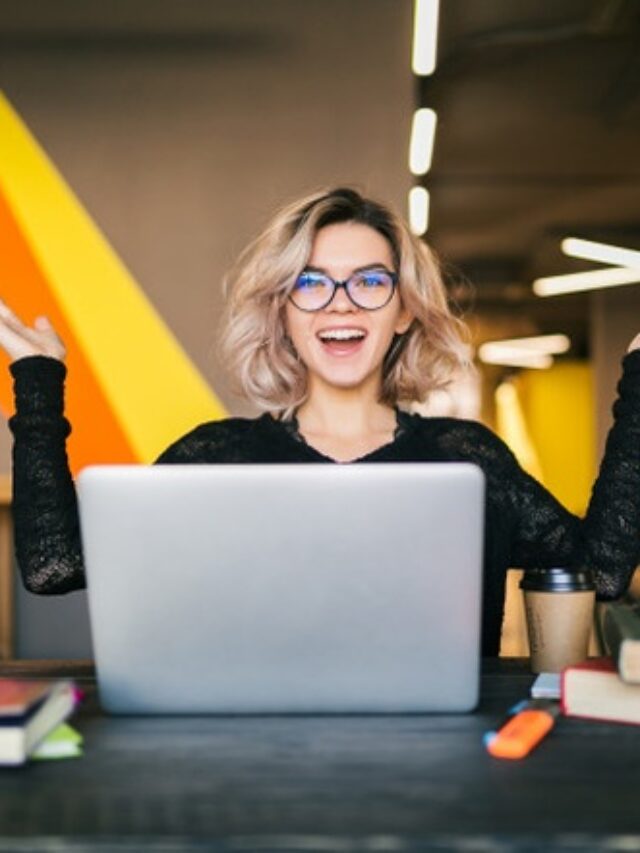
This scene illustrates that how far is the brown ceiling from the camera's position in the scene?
215 inches

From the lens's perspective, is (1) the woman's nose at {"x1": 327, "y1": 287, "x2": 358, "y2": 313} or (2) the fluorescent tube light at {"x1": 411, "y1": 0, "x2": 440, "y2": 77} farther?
(2) the fluorescent tube light at {"x1": 411, "y1": 0, "x2": 440, "y2": 77}

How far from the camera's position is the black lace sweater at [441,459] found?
2.03 m

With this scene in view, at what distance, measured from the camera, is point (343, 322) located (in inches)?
92.4

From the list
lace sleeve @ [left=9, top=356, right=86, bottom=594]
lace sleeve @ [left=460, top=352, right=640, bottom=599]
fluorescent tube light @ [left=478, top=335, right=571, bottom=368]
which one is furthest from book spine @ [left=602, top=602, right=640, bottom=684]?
fluorescent tube light @ [left=478, top=335, right=571, bottom=368]

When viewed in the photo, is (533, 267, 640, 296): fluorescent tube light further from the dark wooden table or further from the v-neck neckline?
the dark wooden table

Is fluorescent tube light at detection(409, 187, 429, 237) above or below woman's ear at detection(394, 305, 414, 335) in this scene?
above

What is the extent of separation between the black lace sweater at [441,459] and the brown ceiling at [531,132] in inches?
27.4

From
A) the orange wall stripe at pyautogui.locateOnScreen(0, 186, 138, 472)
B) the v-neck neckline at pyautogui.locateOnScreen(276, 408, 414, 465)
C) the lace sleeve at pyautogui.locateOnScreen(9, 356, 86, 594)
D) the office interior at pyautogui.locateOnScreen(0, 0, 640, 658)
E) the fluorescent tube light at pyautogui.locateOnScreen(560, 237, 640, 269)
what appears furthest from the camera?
the fluorescent tube light at pyautogui.locateOnScreen(560, 237, 640, 269)

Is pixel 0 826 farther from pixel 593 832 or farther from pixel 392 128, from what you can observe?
pixel 392 128

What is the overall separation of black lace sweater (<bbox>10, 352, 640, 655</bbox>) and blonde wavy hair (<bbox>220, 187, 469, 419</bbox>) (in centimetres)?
8

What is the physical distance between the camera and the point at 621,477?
2.15 m

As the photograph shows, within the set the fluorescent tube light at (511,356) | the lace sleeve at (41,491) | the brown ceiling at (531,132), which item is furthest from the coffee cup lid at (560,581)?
the fluorescent tube light at (511,356)

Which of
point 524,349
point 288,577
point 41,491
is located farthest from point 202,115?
point 524,349

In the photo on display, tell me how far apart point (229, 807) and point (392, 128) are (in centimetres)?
400
